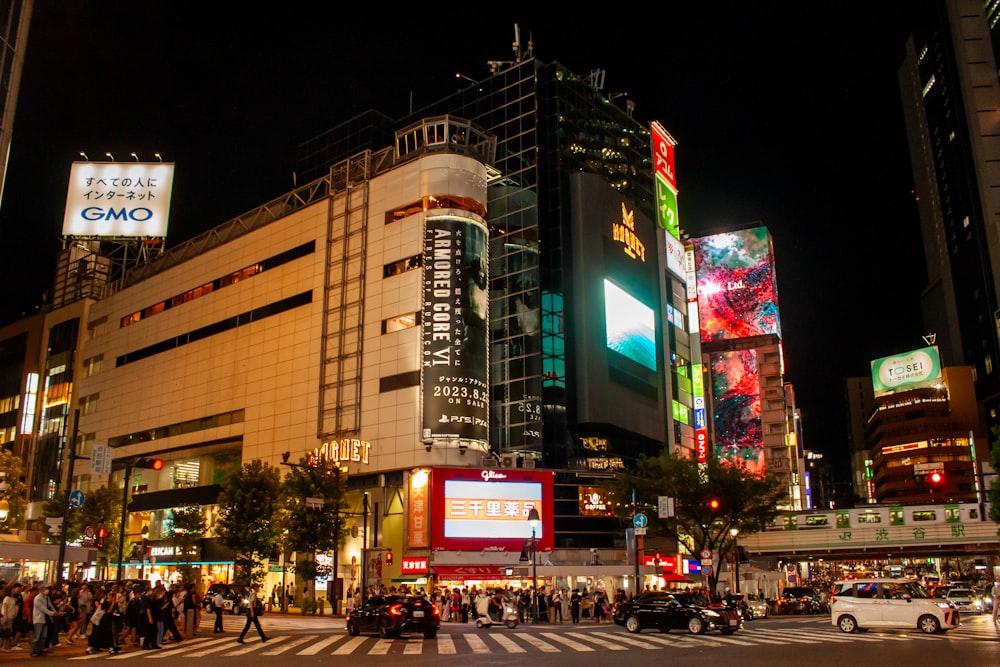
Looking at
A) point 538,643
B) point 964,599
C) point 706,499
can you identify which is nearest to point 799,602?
point 706,499

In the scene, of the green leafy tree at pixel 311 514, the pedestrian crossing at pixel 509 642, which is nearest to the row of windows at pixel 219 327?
the green leafy tree at pixel 311 514

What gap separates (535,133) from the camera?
6881 cm

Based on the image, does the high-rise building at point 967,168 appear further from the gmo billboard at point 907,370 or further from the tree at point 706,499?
the tree at point 706,499

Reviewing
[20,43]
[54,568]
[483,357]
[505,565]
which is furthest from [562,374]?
[20,43]

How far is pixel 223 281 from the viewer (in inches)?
3017

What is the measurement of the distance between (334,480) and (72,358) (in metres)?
57.2

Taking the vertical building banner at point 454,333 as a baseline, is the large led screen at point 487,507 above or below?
below

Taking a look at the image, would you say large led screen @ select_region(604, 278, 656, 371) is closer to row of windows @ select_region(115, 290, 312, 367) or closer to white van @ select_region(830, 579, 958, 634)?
row of windows @ select_region(115, 290, 312, 367)

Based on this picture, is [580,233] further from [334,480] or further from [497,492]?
[334,480]

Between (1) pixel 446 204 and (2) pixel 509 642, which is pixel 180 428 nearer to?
(1) pixel 446 204

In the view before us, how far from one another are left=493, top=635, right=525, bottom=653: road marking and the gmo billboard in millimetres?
141689

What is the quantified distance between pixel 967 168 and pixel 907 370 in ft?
158

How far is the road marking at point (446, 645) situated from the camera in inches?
883

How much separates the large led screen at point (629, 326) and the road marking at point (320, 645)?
42688 millimetres
